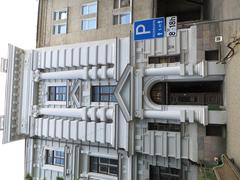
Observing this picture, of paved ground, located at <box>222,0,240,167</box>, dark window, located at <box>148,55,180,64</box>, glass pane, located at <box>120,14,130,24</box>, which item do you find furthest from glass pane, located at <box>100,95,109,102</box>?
paved ground, located at <box>222,0,240,167</box>

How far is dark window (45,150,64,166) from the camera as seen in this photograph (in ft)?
68.0

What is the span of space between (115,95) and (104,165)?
5097 millimetres

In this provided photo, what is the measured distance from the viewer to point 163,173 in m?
16.9

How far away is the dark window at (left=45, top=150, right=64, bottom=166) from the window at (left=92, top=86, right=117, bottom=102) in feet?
16.9

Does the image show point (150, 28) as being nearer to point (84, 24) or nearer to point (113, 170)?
point (84, 24)

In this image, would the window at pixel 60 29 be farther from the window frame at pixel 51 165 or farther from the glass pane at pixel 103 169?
the glass pane at pixel 103 169

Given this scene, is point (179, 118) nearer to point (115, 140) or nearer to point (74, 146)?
point (115, 140)

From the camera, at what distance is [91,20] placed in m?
19.9

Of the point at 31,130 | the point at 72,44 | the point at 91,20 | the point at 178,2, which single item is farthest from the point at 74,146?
the point at 178,2

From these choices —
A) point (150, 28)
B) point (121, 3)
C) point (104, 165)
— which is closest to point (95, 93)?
point (104, 165)

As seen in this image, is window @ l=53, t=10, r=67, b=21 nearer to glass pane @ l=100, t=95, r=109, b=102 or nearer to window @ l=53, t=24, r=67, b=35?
window @ l=53, t=24, r=67, b=35

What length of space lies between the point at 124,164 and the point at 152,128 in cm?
303

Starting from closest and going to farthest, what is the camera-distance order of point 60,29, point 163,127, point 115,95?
point 163,127, point 115,95, point 60,29

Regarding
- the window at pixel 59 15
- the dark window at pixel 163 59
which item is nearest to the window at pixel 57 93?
the window at pixel 59 15
